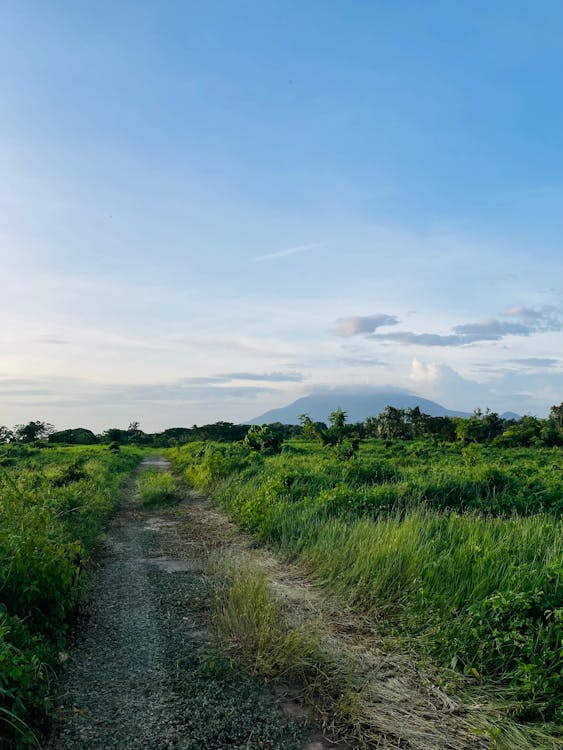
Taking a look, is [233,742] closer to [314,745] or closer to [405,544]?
[314,745]

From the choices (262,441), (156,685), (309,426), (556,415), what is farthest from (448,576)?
Result: (556,415)

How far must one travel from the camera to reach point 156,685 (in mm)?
4594

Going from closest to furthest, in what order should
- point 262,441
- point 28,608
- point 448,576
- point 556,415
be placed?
point 28,608 → point 448,576 → point 262,441 → point 556,415

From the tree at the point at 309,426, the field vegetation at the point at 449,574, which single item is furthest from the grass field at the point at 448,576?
the tree at the point at 309,426

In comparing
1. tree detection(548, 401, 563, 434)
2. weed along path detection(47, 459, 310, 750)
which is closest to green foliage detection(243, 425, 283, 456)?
weed along path detection(47, 459, 310, 750)

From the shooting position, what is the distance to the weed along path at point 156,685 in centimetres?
389

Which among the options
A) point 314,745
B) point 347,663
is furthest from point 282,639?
point 314,745

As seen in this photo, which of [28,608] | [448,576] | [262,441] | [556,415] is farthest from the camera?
[556,415]

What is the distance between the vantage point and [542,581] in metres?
5.02

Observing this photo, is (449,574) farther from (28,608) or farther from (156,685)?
(28,608)

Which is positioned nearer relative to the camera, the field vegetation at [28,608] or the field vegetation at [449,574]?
the field vegetation at [28,608]

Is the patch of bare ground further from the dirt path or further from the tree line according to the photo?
the tree line

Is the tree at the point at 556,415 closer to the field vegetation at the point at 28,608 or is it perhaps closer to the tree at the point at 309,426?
the tree at the point at 309,426

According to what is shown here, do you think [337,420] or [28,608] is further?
[337,420]
